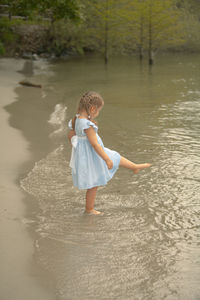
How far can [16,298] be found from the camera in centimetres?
292

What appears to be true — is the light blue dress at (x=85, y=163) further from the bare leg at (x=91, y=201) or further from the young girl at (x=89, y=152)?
the bare leg at (x=91, y=201)

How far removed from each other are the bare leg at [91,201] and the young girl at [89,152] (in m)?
0.06

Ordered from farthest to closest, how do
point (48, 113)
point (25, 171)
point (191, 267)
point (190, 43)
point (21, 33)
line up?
point (190, 43)
point (21, 33)
point (48, 113)
point (25, 171)
point (191, 267)

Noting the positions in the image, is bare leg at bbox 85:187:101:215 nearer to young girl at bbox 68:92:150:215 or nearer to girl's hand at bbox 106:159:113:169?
young girl at bbox 68:92:150:215

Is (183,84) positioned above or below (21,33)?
below

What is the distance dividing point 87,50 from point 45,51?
Result: 4.70m

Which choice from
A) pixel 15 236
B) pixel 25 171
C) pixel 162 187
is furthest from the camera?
pixel 25 171

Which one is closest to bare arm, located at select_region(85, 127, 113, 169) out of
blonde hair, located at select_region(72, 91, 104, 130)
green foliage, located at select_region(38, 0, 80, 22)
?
blonde hair, located at select_region(72, 91, 104, 130)

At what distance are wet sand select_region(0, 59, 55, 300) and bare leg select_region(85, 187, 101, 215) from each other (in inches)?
23.9

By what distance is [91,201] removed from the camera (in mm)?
4422

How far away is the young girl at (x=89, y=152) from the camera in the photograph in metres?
4.14

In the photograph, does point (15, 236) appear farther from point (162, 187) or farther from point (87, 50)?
point (87, 50)

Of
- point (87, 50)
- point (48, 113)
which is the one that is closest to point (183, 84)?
point (48, 113)

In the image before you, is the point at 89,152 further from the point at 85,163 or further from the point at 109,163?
the point at 109,163
